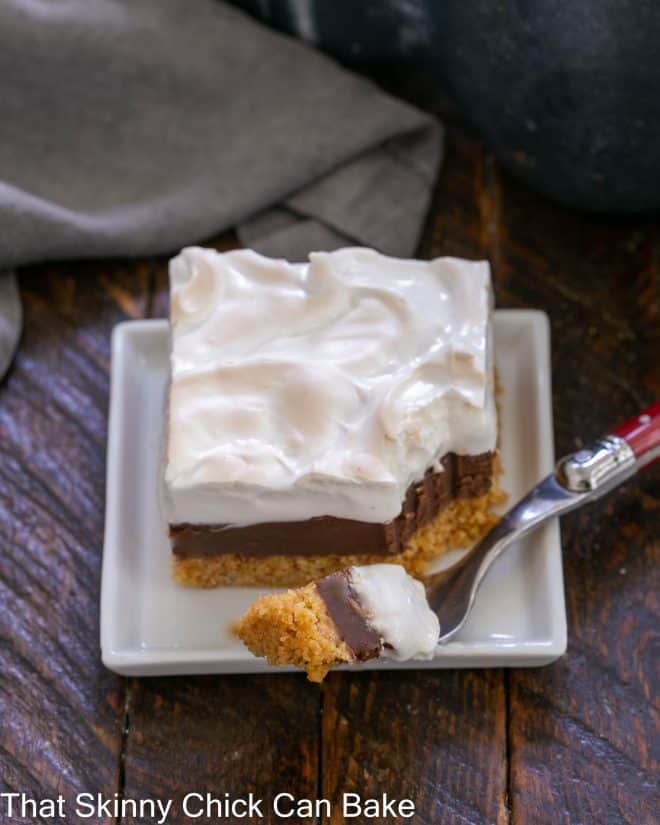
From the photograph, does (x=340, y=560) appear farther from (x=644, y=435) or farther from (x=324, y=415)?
(x=644, y=435)

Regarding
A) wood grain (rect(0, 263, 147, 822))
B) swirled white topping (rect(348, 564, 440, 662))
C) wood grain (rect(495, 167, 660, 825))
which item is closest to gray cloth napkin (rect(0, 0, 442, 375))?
wood grain (rect(0, 263, 147, 822))

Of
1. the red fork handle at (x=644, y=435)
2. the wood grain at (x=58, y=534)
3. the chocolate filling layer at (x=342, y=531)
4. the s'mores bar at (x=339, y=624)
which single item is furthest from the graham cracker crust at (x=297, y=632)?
the red fork handle at (x=644, y=435)

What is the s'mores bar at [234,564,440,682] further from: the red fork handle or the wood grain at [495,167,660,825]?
the red fork handle

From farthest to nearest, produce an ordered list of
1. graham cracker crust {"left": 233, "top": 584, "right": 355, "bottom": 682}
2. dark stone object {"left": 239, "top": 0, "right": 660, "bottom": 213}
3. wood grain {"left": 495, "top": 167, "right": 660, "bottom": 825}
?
dark stone object {"left": 239, "top": 0, "right": 660, "bottom": 213} → wood grain {"left": 495, "top": 167, "right": 660, "bottom": 825} → graham cracker crust {"left": 233, "top": 584, "right": 355, "bottom": 682}

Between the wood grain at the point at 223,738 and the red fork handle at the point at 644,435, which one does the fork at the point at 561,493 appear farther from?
the wood grain at the point at 223,738

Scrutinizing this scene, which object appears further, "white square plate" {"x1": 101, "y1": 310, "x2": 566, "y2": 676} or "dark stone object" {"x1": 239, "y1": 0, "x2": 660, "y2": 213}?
"dark stone object" {"x1": 239, "y1": 0, "x2": 660, "y2": 213}

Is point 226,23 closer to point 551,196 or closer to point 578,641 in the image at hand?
point 551,196
